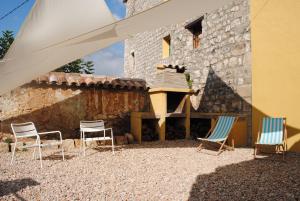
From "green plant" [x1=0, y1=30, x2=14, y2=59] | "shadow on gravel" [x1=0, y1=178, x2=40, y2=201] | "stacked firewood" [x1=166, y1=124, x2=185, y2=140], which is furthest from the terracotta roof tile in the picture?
"green plant" [x1=0, y1=30, x2=14, y2=59]

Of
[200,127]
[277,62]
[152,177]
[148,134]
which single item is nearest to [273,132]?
[277,62]

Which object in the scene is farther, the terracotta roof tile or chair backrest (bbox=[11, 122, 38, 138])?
the terracotta roof tile

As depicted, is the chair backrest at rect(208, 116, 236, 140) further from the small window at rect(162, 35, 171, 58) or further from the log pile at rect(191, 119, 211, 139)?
the small window at rect(162, 35, 171, 58)

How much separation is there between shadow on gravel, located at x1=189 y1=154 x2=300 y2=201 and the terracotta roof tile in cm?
388

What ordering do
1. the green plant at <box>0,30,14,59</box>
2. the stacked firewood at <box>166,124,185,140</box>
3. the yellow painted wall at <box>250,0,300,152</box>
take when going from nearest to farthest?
the yellow painted wall at <box>250,0,300,152</box> → the stacked firewood at <box>166,124,185,140</box> → the green plant at <box>0,30,14,59</box>

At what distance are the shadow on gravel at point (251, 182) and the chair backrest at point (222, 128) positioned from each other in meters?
1.03

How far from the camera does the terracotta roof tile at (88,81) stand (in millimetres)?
6465

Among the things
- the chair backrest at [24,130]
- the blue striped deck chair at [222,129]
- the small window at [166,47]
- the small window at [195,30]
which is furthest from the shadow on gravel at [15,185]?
the small window at [166,47]

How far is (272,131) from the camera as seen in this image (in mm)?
5023

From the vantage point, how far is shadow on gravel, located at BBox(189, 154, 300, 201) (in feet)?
9.40

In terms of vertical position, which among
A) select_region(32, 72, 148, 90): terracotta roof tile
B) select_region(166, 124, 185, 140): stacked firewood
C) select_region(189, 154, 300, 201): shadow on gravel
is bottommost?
select_region(189, 154, 300, 201): shadow on gravel

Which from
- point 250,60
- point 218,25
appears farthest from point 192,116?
point 218,25

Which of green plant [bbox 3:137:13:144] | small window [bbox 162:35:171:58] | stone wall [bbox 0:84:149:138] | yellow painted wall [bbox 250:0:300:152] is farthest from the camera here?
small window [bbox 162:35:171:58]

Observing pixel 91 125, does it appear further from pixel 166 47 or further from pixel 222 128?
pixel 166 47
